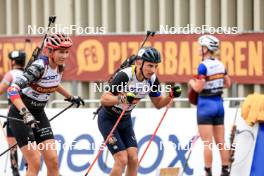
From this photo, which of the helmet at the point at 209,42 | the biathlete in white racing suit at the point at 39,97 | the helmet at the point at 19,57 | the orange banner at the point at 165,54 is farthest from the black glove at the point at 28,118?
the orange banner at the point at 165,54

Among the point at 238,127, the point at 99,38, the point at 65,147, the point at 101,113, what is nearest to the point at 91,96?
the point at 99,38

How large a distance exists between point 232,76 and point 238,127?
70.0 inches

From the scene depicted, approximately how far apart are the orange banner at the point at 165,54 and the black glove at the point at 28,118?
221 inches

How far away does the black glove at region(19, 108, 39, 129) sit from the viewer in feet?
34.9

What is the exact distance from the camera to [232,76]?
51.5 feet

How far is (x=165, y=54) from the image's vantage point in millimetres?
16344

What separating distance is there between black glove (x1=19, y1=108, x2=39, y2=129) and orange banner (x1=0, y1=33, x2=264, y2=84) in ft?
18.4

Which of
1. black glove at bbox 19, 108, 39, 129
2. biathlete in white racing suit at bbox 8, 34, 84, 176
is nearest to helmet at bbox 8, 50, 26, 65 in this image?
biathlete in white racing suit at bbox 8, 34, 84, 176

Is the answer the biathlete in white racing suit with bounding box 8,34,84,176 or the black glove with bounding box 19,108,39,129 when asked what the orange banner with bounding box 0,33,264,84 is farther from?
the black glove with bounding box 19,108,39,129
